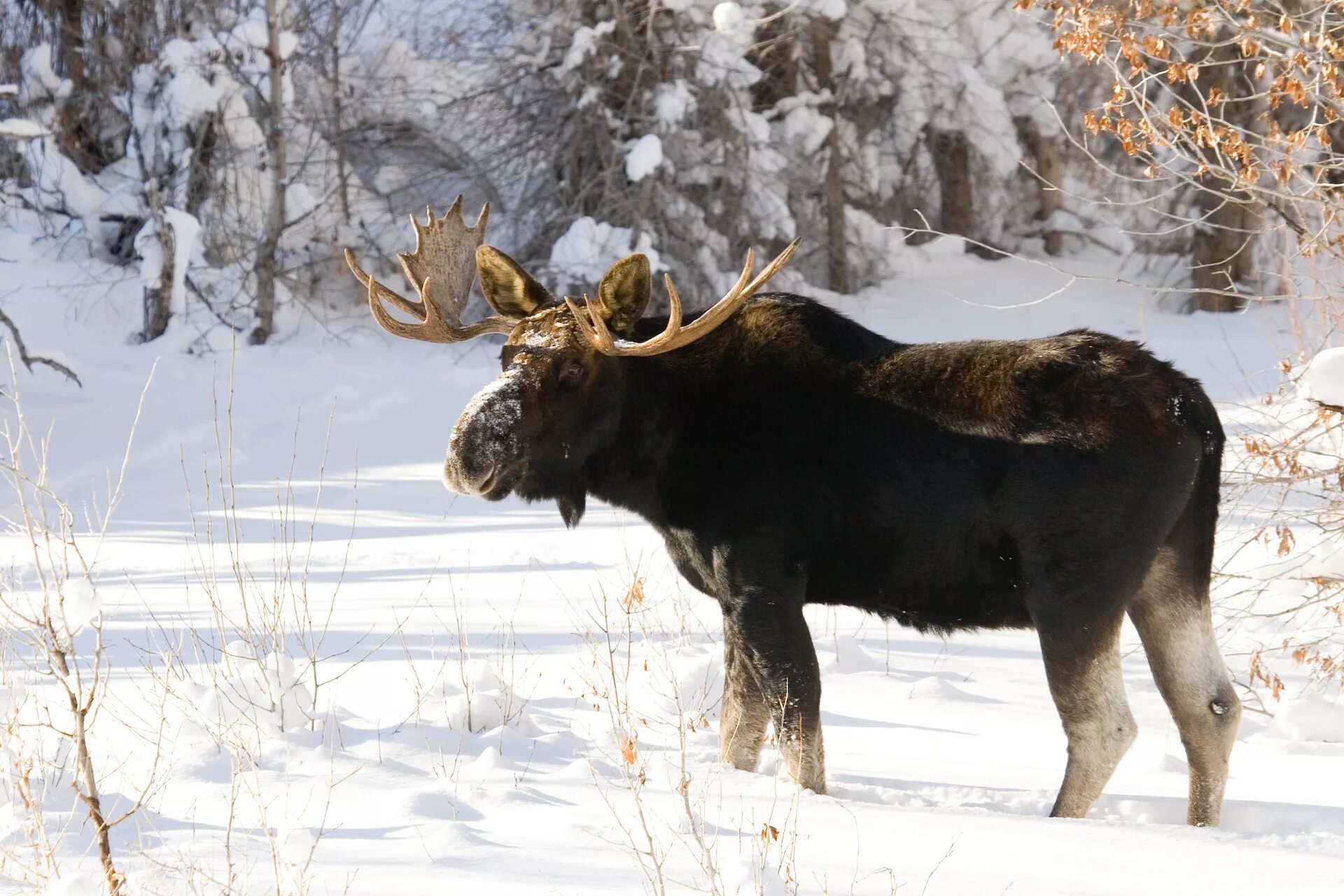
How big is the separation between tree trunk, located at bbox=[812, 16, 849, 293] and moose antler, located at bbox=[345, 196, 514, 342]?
1429cm

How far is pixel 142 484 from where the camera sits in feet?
45.2

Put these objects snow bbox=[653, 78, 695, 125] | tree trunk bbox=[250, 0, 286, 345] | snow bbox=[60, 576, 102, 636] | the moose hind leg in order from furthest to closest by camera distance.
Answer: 1. tree trunk bbox=[250, 0, 286, 345]
2. snow bbox=[653, 78, 695, 125]
3. the moose hind leg
4. snow bbox=[60, 576, 102, 636]

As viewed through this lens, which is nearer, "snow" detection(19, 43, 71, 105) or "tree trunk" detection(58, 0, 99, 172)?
"snow" detection(19, 43, 71, 105)

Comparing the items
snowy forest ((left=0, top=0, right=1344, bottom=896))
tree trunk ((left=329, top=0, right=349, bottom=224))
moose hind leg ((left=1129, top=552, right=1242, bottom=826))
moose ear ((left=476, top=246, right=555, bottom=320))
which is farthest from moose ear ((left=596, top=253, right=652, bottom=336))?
tree trunk ((left=329, top=0, right=349, bottom=224))

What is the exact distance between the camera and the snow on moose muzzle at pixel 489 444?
15.5 feet

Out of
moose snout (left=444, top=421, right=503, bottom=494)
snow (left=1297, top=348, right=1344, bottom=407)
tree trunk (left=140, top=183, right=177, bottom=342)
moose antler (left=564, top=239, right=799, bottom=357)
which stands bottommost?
tree trunk (left=140, top=183, right=177, bottom=342)

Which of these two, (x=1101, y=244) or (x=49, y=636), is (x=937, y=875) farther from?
(x=1101, y=244)

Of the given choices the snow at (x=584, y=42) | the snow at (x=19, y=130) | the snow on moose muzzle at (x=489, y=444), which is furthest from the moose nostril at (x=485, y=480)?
the snow at (x=584, y=42)

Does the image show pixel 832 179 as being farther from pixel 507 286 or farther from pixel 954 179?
pixel 507 286

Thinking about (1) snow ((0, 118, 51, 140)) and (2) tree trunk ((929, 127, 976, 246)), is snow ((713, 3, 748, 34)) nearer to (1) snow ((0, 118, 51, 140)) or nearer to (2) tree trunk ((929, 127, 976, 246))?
(2) tree trunk ((929, 127, 976, 246))

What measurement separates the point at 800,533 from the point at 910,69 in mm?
16802

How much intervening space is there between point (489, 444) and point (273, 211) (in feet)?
45.7

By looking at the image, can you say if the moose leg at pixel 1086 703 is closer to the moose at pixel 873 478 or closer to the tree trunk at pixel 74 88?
the moose at pixel 873 478

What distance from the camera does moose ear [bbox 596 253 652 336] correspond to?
16.4 ft
